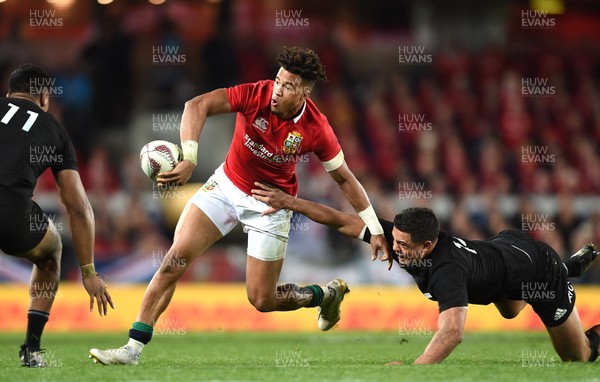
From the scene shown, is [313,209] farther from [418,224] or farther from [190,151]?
[190,151]

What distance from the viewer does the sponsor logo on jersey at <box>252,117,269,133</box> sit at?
720cm

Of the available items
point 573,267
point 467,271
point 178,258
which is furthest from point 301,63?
point 573,267

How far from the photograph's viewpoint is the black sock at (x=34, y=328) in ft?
22.1

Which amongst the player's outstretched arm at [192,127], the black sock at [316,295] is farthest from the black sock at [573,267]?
the player's outstretched arm at [192,127]

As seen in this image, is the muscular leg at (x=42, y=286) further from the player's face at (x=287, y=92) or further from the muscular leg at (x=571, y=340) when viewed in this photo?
the muscular leg at (x=571, y=340)

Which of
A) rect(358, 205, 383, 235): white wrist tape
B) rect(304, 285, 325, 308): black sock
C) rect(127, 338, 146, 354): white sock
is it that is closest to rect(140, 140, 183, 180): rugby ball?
rect(127, 338, 146, 354): white sock

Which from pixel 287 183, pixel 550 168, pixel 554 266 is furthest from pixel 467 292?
pixel 550 168

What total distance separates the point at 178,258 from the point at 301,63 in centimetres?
170

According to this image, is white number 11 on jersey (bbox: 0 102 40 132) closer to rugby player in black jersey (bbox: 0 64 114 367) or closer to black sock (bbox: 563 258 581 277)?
rugby player in black jersey (bbox: 0 64 114 367)

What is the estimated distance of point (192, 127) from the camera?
6527 millimetres

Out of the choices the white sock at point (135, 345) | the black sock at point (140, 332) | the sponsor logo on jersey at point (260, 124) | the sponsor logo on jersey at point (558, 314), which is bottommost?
the sponsor logo on jersey at point (558, 314)

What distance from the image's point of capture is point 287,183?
7.64 m

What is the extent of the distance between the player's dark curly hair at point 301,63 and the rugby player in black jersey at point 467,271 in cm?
93

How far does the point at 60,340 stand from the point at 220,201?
4.12 metres
